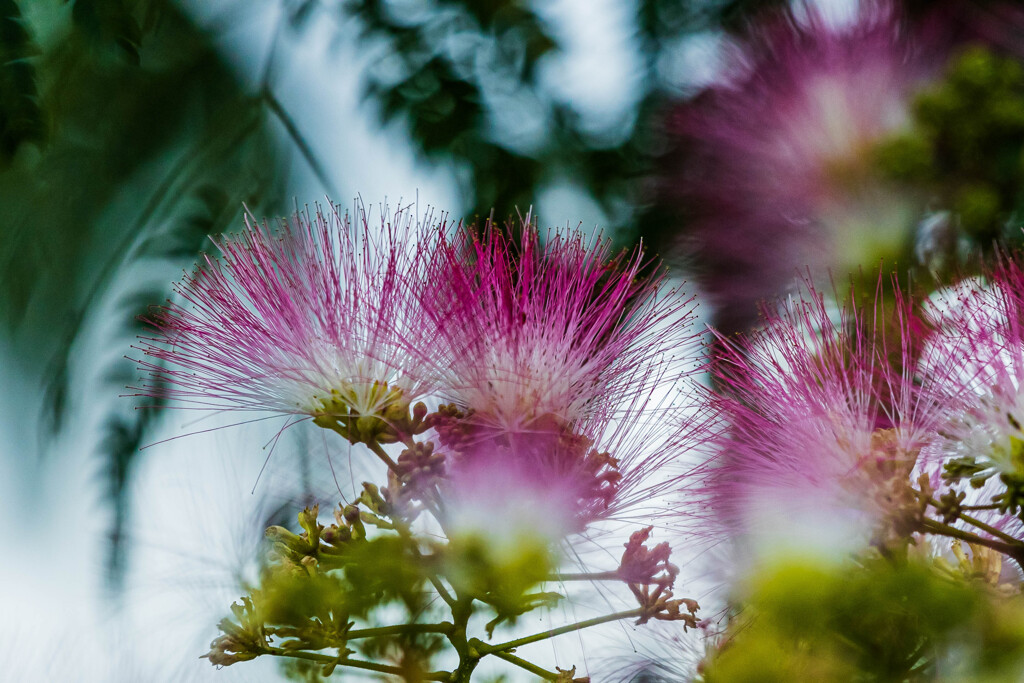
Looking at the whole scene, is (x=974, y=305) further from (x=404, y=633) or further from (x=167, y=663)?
(x=167, y=663)

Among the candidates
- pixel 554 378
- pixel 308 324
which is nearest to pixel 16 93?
pixel 308 324

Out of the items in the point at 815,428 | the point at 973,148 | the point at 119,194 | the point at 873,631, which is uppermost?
the point at 119,194

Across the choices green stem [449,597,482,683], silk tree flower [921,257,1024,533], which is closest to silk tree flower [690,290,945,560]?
silk tree flower [921,257,1024,533]

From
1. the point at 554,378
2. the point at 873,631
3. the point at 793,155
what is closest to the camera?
the point at 873,631

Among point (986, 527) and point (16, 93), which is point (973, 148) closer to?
point (986, 527)

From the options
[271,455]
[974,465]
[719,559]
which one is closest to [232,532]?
[271,455]
